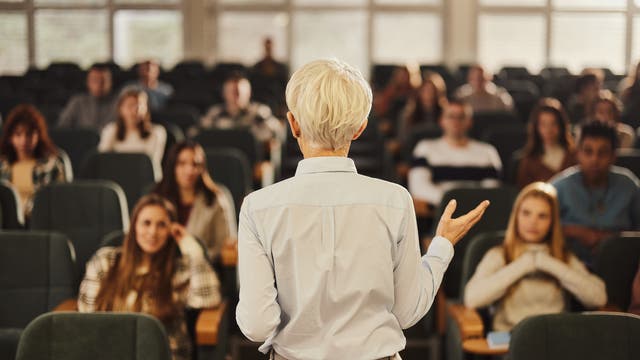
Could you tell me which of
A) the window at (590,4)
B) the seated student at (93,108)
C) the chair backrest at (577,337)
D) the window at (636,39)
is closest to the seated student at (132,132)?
the seated student at (93,108)

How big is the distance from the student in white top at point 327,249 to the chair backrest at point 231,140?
203 inches

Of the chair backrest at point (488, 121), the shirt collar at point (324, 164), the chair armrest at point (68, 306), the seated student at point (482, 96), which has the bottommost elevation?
the chair armrest at point (68, 306)

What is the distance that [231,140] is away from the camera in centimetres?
715

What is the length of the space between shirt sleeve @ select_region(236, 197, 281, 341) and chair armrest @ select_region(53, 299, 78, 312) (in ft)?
6.93

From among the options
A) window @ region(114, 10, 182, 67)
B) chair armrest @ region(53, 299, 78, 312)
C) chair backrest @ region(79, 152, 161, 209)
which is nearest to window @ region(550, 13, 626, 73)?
window @ region(114, 10, 182, 67)

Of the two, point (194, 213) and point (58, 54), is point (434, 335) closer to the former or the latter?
point (194, 213)

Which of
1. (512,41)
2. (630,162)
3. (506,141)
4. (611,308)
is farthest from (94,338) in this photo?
(512,41)

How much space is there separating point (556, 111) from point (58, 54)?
33.5 feet

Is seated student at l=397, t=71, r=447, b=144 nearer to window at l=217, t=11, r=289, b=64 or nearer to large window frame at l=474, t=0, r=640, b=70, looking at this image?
window at l=217, t=11, r=289, b=64

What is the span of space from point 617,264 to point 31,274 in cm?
232

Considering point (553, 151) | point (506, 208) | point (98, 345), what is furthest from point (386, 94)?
point (98, 345)

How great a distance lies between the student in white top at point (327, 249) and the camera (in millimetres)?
1954

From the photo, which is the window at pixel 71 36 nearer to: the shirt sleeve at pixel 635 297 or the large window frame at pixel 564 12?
the large window frame at pixel 564 12

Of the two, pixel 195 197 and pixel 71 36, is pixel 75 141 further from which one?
pixel 71 36
